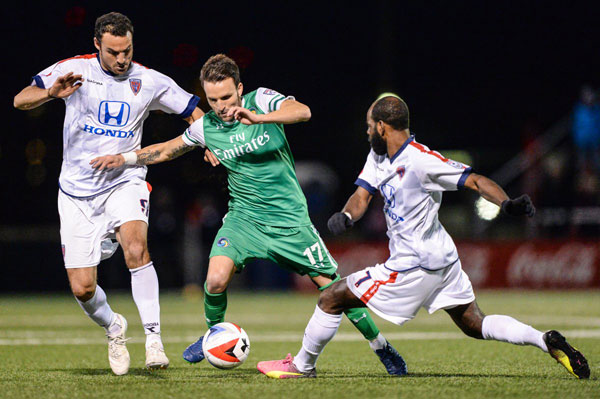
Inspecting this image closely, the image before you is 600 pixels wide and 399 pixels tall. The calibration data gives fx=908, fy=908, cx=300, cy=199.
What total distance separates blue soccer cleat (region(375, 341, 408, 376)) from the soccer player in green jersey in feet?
0.83

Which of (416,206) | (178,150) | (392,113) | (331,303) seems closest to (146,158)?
(178,150)

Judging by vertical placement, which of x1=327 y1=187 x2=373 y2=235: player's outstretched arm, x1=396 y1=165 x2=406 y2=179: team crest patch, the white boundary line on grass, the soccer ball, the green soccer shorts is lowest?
the white boundary line on grass

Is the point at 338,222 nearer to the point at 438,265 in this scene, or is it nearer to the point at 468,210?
the point at 438,265

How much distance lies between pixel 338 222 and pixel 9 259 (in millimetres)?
15466

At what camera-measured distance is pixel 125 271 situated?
2016cm

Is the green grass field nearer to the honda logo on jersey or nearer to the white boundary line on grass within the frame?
the white boundary line on grass

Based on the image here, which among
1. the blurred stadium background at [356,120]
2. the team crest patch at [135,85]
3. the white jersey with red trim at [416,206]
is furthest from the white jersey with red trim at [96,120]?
the white jersey with red trim at [416,206]

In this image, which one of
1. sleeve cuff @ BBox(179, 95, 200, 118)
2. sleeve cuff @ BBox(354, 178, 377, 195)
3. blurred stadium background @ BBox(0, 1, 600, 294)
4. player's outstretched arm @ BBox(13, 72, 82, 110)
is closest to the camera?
sleeve cuff @ BBox(354, 178, 377, 195)

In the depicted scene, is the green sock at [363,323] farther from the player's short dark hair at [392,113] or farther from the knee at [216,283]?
the player's short dark hair at [392,113]

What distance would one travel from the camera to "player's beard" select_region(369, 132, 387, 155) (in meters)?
5.96

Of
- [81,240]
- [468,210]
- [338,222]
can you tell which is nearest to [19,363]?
[81,240]

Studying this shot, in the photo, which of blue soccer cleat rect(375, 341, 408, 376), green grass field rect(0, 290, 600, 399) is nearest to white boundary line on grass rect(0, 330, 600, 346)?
green grass field rect(0, 290, 600, 399)

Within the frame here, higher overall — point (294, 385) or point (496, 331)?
point (496, 331)

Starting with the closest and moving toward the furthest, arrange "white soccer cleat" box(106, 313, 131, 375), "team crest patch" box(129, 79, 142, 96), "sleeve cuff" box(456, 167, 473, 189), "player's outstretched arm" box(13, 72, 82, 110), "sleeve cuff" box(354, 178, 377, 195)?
"sleeve cuff" box(456, 167, 473, 189) < "sleeve cuff" box(354, 178, 377, 195) < "player's outstretched arm" box(13, 72, 82, 110) < "white soccer cleat" box(106, 313, 131, 375) < "team crest patch" box(129, 79, 142, 96)
